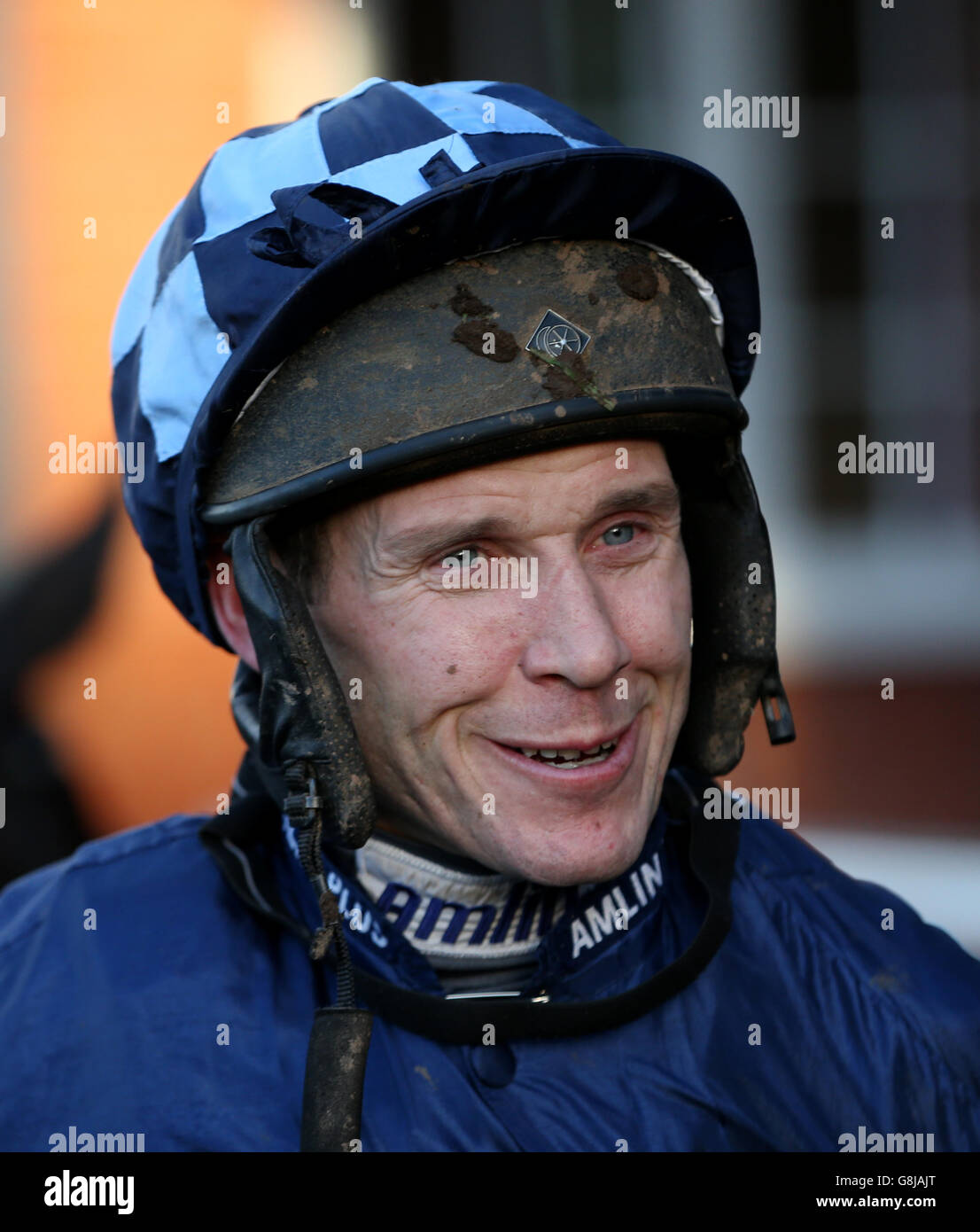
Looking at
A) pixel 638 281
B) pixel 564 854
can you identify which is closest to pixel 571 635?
pixel 564 854

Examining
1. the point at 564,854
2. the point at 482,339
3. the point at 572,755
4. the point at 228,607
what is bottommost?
the point at 564,854

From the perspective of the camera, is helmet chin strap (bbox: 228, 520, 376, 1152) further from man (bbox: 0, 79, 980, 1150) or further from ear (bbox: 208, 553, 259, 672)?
ear (bbox: 208, 553, 259, 672)

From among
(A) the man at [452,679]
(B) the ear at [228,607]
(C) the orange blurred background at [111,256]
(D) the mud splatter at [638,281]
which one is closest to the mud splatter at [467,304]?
(A) the man at [452,679]

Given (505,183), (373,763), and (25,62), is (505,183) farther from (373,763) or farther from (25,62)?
(25,62)

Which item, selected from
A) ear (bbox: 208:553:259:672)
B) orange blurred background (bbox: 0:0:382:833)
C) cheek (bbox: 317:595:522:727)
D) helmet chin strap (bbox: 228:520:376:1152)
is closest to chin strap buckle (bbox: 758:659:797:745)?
cheek (bbox: 317:595:522:727)

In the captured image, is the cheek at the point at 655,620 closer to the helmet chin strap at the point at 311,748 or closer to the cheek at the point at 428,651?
the cheek at the point at 428,651

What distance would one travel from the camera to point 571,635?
181 centimetres

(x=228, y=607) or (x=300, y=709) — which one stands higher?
(x=228, y=607)

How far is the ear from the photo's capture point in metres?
2.09

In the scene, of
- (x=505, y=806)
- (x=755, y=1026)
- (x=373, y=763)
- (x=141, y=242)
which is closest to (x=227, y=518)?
(x=373, y=763)

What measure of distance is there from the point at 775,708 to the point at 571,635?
22.9 inches

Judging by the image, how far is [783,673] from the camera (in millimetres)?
4973

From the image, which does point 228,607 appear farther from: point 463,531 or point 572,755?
point 572,755
